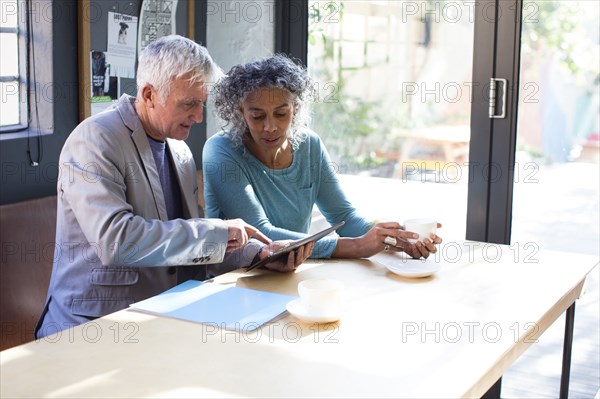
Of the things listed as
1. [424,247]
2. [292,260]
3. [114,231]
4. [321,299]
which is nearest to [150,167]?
[114,231]

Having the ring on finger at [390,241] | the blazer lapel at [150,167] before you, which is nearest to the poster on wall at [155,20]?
the blazer lapel at [150,167]

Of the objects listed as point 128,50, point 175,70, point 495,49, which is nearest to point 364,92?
point 495,49

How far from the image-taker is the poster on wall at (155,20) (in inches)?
129

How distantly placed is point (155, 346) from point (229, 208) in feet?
3.30

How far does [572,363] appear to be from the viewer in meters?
3.32

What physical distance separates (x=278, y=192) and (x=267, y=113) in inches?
11.5

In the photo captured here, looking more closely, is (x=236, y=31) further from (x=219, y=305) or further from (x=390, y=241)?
(x=219, y=305)

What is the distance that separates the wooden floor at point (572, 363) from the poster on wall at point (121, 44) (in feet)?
6.66

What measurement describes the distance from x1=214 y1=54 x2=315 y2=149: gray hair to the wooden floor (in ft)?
4.49

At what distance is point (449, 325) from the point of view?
76.6 inches

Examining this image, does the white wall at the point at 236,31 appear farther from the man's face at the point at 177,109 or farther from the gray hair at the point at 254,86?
the man's face at the point at 177,109

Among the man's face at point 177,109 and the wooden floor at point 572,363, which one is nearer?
the man's face at point 177,109

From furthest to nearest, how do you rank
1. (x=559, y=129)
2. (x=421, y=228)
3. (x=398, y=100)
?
(x=398, y=100), (x=559, y=129), (x=421, y=228)

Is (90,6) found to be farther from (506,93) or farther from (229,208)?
(506,93)
